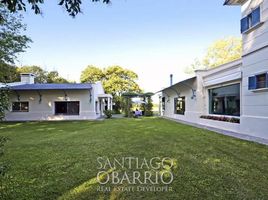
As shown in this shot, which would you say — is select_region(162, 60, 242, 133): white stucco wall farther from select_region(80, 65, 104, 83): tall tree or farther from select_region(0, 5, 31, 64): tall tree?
select_region(80, 65, 104, 83): tall tree

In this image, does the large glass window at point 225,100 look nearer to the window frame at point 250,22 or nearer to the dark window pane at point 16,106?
the window frame at point 250,22

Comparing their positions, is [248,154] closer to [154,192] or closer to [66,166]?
[154,192]

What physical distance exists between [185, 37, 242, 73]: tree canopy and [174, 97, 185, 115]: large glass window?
1863 cm

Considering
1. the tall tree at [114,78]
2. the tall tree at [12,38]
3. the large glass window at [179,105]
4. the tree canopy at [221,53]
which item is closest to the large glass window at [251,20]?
the large glass window at [179,105]

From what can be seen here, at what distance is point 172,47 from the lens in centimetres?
2706

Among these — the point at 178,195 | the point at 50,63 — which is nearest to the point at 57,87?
the point at 178,195

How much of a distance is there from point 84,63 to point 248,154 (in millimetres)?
38663

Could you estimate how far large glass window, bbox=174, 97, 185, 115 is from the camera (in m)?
20.4

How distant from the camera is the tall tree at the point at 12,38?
1912 centimetres

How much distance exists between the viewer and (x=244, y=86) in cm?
1034
